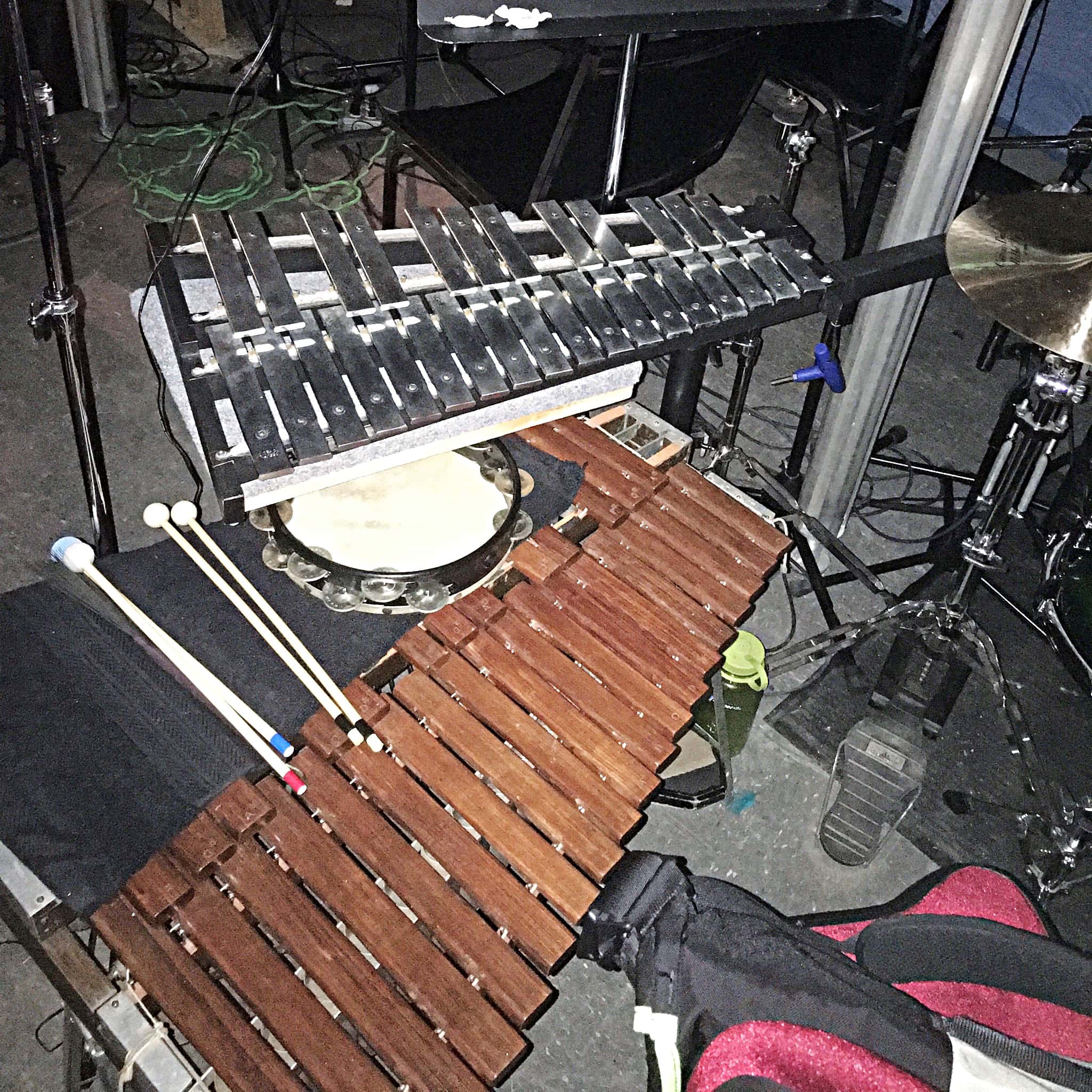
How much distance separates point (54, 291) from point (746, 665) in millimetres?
1519

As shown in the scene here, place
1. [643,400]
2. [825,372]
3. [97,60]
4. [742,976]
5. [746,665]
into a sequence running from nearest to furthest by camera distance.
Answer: [742,976] → [825,372] → [746,665] → [643,400] → [97,60]

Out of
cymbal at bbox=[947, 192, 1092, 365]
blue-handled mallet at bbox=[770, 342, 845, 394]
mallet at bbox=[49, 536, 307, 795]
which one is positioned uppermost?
cymbal at bbox=[947, 192, 1092, 365]

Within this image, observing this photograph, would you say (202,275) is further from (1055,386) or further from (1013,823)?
(1013,823)

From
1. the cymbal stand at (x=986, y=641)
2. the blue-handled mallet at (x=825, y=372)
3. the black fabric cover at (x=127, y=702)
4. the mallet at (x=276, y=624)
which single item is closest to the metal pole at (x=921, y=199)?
the cymbal stand at (x=986, y=641)

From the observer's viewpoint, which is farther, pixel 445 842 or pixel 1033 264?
pixel 1033 264

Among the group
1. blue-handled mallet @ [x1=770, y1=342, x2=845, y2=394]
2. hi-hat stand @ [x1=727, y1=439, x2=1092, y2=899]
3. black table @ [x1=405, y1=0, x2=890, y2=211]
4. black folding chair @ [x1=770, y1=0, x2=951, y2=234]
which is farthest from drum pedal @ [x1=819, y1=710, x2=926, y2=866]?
black folding chair @ [x1=770, y1=0, x2=951, y2=234]

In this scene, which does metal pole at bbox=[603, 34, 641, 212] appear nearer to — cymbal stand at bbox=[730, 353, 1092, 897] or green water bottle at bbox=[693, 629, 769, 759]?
cymbal stand at bbox=[730, 353, 1092, 897]

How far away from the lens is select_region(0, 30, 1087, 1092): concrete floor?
1.92 meters

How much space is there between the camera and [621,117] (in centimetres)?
192

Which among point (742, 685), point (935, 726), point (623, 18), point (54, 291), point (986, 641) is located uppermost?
point (623, 18)

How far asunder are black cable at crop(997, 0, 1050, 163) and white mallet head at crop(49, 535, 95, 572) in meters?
3.74

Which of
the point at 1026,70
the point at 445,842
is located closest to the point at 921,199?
the point at 445,842

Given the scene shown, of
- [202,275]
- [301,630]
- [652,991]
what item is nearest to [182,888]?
[301,630]

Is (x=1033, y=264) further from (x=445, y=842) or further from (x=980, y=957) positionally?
(x=445, y=842)
